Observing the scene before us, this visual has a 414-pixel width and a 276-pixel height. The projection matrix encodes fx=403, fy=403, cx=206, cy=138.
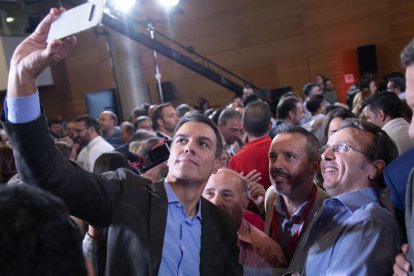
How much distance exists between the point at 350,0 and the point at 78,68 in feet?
29.9

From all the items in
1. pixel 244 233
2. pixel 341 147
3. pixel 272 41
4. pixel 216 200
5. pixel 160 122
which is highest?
pixel 272 41

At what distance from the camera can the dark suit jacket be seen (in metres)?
1.21

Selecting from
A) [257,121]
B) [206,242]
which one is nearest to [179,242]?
[206,242]

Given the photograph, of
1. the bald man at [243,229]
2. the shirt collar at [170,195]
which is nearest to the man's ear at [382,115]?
the bald man at [243,229]

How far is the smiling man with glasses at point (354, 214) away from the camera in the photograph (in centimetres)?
136

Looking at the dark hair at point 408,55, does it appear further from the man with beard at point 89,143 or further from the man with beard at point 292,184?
the man with beard at point 89,143

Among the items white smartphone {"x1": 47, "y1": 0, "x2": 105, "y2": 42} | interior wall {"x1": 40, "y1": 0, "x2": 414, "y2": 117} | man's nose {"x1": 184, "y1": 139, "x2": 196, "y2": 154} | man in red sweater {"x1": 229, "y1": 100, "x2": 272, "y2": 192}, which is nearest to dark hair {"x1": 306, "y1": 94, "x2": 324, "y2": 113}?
man in red sweater {"x1": 229, "y1": 100, "x2": 272, "y2": 192}

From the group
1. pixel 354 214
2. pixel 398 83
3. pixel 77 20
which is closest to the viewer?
pixel 77 20

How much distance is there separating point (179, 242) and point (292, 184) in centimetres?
76

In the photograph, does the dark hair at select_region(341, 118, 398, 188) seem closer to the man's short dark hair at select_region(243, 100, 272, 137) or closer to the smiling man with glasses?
the smiling man with glasses

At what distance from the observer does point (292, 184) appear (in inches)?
79.9

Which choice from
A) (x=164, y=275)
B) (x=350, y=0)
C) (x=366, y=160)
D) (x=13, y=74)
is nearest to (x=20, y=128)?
(x=13, y=74)

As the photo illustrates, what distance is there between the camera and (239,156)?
3.19 metres

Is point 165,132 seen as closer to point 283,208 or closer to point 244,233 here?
point 283,208
